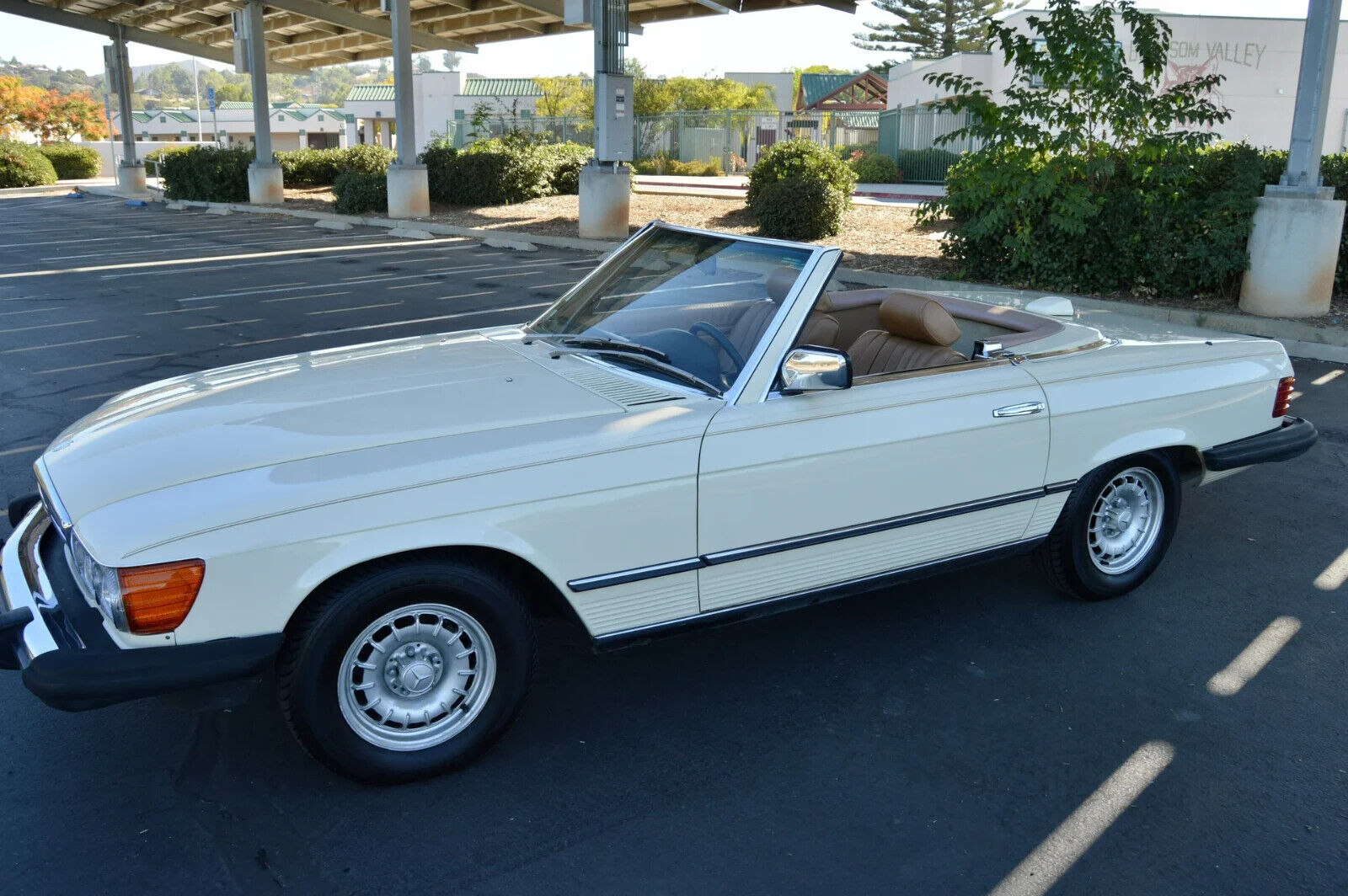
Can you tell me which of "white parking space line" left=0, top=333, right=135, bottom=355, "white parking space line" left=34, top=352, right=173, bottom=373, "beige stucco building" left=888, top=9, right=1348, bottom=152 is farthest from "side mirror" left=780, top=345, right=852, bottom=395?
"beige stucco building" left=888, top=9, right=1348, bottom=152

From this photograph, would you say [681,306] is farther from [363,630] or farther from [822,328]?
[363,630]

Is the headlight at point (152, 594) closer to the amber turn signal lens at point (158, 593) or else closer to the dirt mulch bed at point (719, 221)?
the amber turn signal lens at point (158, 593)

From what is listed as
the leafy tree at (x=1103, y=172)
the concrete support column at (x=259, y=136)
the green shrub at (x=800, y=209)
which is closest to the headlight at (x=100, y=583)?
the leafy tree at (x=1103, y=172)

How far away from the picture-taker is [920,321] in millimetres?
4344

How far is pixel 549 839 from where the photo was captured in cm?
311

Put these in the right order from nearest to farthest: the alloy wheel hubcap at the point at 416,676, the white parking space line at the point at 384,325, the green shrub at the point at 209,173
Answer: the alloy wheel hubcap at the point at 416,676, the white parking space line at the point at 384,325, the green shrub at the point at 209,173

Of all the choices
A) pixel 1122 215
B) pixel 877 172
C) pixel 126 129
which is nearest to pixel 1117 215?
pixel 1122 215

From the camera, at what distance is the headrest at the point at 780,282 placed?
153 inches

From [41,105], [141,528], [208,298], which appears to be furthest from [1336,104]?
[41,105]

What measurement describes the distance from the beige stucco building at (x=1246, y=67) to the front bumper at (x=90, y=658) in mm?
34815

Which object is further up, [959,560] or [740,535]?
[740,535]

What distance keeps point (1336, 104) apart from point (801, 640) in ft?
131

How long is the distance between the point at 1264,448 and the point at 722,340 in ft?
8.37

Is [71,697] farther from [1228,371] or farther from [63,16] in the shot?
[63,16]
